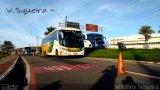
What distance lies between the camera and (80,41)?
27656mm

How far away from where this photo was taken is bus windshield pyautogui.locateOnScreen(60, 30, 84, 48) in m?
26.6

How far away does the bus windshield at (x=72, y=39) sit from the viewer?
87.4 feet

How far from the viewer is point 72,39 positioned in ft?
88.8

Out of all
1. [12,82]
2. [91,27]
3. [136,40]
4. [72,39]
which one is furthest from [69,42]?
[136,40]

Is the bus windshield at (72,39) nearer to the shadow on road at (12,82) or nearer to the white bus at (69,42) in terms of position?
the white bus at (69,42)

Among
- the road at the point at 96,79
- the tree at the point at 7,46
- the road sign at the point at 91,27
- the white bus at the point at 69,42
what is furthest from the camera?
the tree at the point at 7,46

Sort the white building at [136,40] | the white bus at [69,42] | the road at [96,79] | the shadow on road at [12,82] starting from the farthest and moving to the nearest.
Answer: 1. the white building at [136,40]
2. the white bus at [69,42]
3. the shadow on road at [12,82]
4. the road at [96,79]

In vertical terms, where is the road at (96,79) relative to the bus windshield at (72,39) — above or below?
below


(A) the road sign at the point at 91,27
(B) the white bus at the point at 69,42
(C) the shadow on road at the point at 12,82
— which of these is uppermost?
(A) the road sign at the point at 91,27

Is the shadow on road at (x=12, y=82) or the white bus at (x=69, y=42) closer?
the shadow on road at (x=12, y=82)

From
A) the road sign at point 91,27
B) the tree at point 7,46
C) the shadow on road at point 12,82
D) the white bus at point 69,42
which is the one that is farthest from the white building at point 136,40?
the tree at point 7,46

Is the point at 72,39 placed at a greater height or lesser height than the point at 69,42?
greater

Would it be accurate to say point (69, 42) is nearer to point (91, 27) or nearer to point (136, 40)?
point (91, 27)

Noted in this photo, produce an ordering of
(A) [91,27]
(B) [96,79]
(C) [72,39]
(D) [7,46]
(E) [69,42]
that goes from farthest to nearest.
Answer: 1. (D) [7,46]
2. (A) [91,27]
3. (C) [72,39]
4. (E) [69,42]
5. (B) [96,79]
